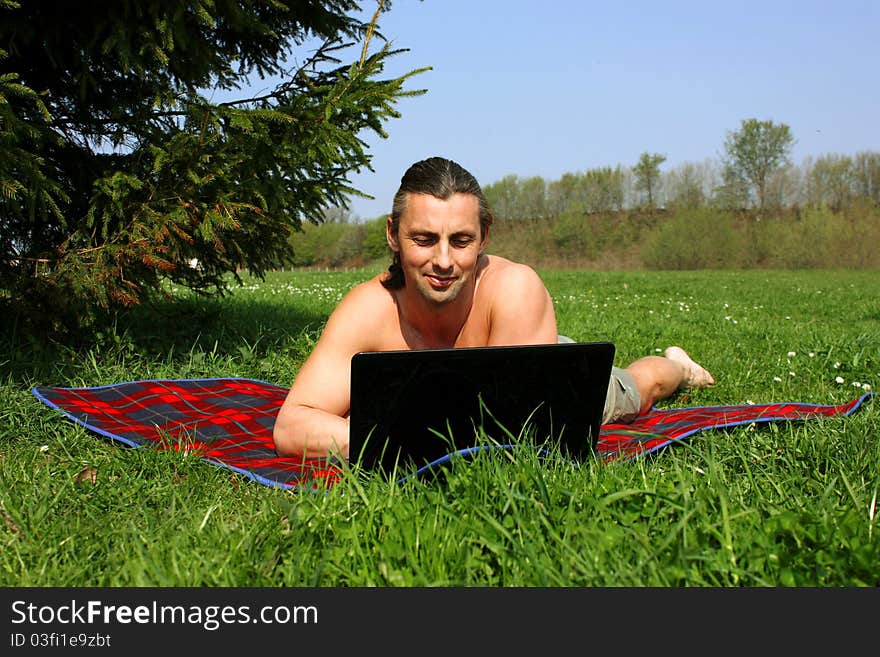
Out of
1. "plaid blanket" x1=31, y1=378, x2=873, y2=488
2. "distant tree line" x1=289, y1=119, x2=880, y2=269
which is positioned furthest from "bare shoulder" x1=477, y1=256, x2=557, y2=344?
"distant tree line" x1=289, y1=119, x2=880, y2=269

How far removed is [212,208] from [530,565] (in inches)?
133

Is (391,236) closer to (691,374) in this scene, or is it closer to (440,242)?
(440,242)

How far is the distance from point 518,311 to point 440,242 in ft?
1.78

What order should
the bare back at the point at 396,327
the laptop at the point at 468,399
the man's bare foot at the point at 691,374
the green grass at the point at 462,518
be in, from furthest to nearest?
1. the man's bare foot at the point at 691,374
2. the bare back at the point at 396,327
3. the laptop at the point at 468,399
4. the green grass at the point at 462,518

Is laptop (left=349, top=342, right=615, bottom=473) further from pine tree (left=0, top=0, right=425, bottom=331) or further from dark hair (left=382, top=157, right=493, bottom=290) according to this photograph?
pine tree (left=0, top=0, right=425, bottom=331)

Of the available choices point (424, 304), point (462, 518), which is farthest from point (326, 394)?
point (462, 518)

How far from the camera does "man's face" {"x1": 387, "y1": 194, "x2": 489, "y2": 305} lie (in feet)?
9.31

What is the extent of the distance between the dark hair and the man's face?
29 mm

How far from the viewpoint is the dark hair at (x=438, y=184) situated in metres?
2.87

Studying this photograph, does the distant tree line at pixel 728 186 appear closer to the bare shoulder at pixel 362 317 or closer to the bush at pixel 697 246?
the bush at pixel 697 246

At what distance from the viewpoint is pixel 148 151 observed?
177 inches

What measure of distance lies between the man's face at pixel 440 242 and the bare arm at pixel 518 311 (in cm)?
26

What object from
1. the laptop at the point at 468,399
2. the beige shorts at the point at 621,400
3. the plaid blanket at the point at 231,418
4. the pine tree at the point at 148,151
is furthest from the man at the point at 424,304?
the pine tree at the point at 148,151

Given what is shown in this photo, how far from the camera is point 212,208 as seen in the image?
170 inches
